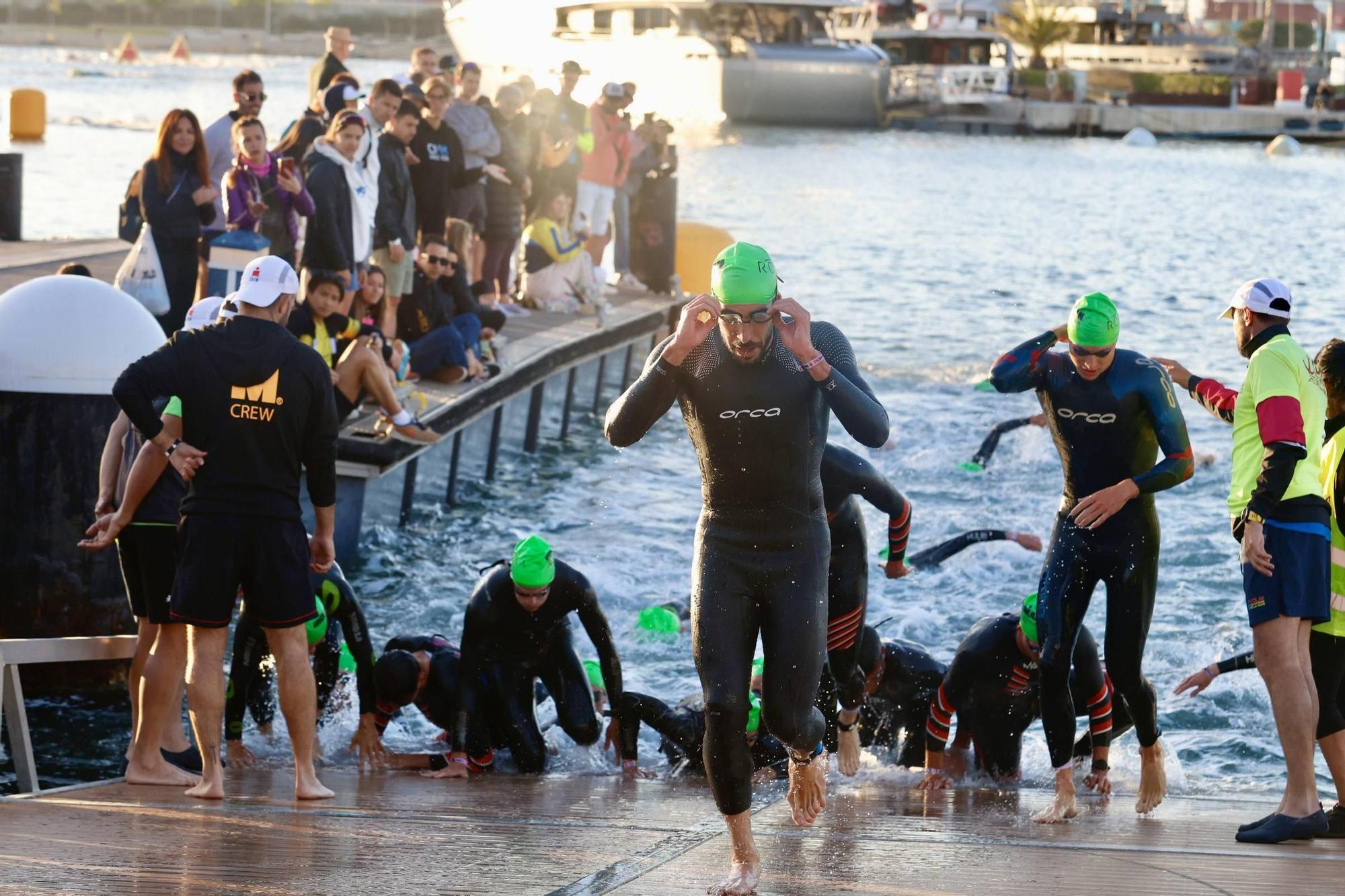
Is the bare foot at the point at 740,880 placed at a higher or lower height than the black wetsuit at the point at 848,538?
lower

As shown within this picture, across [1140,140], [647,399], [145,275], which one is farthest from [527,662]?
[1140,140]

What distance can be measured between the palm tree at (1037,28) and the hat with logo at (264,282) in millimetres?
85489

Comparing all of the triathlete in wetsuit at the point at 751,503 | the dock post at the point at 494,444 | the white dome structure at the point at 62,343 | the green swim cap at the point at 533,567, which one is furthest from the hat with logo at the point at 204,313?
the dock post at the point at 494,444

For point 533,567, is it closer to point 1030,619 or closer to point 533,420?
point 1030,619

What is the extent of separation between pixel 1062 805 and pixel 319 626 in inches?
138

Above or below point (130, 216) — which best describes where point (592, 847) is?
below

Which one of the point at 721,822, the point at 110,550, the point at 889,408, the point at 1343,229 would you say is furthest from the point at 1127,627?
the point at 1343,229

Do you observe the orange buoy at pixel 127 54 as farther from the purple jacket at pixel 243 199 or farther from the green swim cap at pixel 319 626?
the green swim cap at pixel 319 626

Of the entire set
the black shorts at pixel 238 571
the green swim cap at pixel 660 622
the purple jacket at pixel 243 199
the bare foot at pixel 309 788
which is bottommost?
the green swim cap at pixel 660 622

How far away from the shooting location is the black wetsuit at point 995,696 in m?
7.49

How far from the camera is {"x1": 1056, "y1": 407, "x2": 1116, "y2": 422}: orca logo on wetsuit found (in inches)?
273

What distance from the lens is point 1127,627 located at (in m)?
6.98

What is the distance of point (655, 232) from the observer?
1992cm

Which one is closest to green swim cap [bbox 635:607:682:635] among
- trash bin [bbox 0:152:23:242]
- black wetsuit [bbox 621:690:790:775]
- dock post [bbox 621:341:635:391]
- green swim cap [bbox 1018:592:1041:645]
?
black wetsuit [bbox 621:690:790:775]
